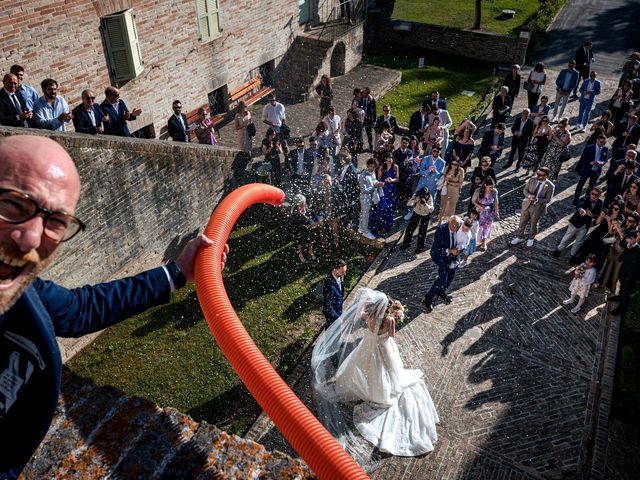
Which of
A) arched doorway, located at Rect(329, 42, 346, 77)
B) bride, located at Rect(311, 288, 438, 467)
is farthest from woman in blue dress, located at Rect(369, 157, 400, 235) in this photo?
arched doorway, located at Rect(329, 42, 346, 77)

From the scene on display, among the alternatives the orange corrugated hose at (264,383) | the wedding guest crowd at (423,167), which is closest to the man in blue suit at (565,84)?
the wedding guest crowd at (423,167)

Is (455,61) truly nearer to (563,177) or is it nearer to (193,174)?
(563,177)

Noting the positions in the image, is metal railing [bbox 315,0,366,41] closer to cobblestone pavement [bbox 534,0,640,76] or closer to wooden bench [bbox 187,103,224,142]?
wooden bench [bbox 187,103,224,142]

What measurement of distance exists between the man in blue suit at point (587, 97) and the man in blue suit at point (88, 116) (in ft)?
49.1

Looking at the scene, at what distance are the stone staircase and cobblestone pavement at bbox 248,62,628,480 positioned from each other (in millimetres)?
5043

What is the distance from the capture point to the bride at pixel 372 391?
8.73 m

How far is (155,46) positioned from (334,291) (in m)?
10.0

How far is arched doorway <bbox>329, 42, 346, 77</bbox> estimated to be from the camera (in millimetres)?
22141

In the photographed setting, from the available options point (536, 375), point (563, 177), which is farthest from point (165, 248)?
point (563, 177)

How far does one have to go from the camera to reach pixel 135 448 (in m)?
3.73

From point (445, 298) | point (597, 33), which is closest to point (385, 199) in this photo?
point (445, 298)

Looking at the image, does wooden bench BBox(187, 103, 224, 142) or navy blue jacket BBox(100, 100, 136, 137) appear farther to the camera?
wooden bench BBox(187, 103, 224, 142)

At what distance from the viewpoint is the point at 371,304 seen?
354 inches

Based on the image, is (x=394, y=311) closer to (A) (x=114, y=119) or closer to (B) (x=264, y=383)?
(B) (x=264, y=383)
